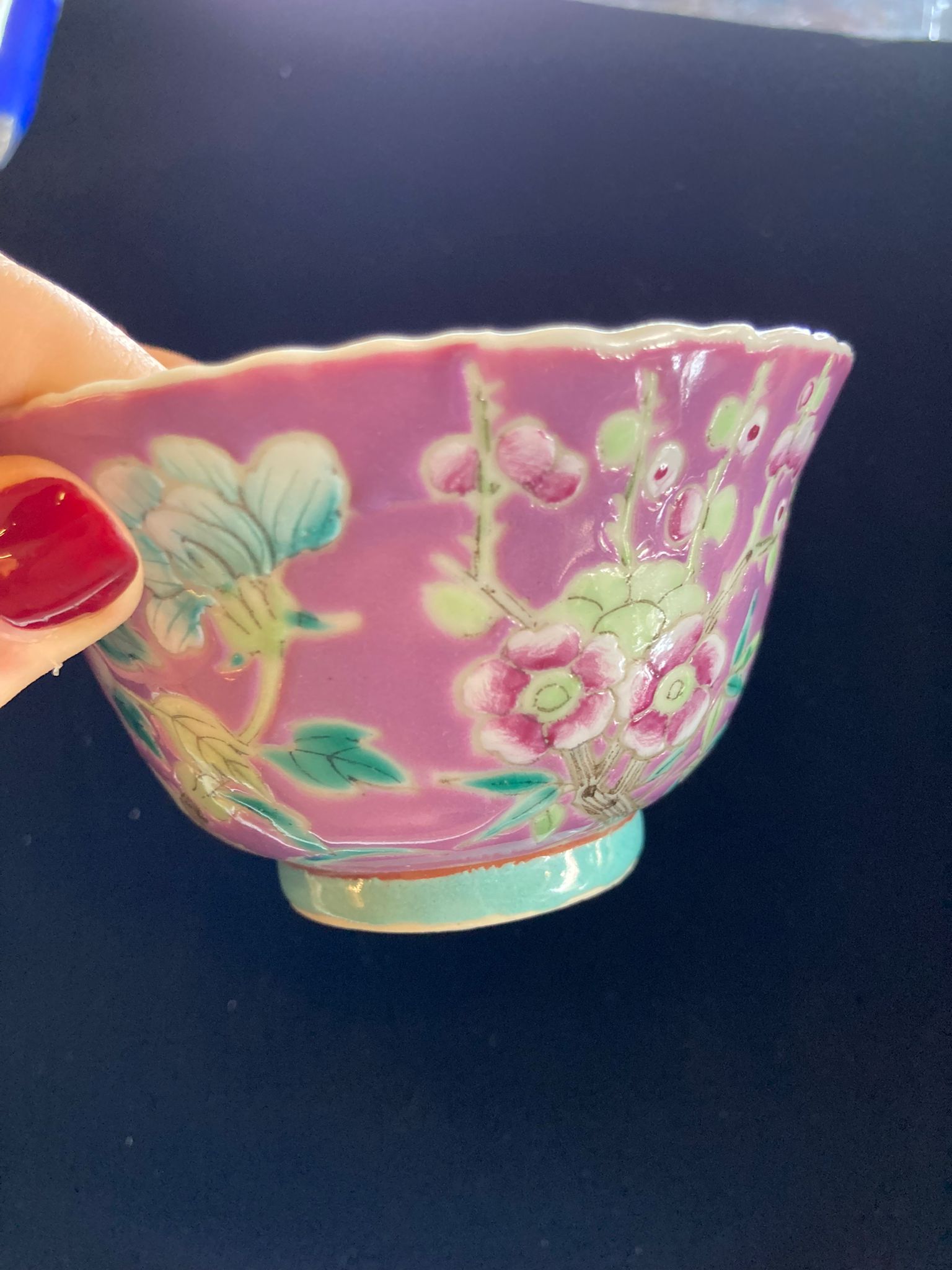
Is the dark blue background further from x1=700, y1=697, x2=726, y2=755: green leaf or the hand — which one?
the hand

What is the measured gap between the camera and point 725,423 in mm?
264

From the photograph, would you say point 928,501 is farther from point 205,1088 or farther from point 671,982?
point 205,1088

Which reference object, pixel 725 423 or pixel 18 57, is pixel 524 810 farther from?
pixel 18 57

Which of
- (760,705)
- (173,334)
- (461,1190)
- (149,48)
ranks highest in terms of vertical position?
(149,48)

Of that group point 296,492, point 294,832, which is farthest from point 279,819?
point 296,492

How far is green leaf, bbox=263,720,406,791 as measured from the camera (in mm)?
278

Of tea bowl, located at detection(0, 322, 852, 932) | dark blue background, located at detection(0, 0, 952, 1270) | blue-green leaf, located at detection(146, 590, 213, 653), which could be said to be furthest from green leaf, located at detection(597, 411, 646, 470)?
dark blue background, located at detection(0, 0, 952, 1270)

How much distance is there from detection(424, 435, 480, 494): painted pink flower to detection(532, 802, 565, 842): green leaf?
11 centimetres

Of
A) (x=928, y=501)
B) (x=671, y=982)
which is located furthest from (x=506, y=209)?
(x=671, y=982)

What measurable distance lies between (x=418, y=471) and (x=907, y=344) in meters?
0.33

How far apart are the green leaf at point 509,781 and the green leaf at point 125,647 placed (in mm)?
96

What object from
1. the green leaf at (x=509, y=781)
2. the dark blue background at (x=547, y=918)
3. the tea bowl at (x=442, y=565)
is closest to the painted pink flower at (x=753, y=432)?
the tea bowl at (x=442, y=565)

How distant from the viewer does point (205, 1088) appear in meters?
0.46

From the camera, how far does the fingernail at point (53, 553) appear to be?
215 mm
